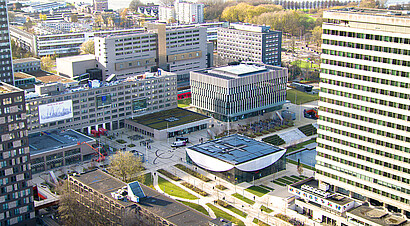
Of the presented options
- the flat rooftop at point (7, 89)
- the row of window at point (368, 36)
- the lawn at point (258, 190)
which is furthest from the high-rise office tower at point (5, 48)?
the row of window at point (368, 36)

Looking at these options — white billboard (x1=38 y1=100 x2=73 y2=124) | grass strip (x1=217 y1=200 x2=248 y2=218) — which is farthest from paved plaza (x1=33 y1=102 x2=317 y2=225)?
white billboard (x1=38 y1=100 x2=73 y2=124)

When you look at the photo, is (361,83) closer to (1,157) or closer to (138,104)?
(1,157)

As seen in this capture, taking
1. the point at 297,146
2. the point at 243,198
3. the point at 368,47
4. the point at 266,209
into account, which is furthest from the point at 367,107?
Answer: the point at 297,146

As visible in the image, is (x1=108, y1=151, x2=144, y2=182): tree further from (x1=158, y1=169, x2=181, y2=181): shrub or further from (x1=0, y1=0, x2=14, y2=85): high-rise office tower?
(x1=0, y1=0, x2=14, y2=85): high-rise office tower

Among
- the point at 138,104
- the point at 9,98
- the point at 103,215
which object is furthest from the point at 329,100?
the point at 138,104

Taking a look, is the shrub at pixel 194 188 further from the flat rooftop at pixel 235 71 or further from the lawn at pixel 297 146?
the flat rooftop at pixel 235 71
